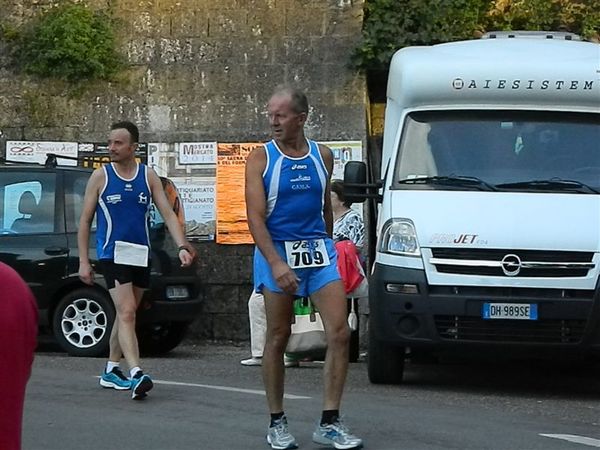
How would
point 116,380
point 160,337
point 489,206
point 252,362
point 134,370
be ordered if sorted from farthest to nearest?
point 160,337 → point 252,362 → point 489,206 → point 116,380 → point 134,370

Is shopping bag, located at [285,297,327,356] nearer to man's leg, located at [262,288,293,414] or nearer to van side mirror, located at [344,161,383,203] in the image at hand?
van side mirror, located at [344,161,383,203]

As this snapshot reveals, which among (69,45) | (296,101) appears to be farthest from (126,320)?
(69,45)

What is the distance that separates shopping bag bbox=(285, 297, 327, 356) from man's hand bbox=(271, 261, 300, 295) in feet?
16.3

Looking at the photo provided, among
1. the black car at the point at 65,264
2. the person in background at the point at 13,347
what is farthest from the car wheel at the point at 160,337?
the person in background at the point at 13,347

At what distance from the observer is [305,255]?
7.21m

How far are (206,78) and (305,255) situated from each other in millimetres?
8537

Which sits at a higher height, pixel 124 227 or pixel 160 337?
pixel 124 227

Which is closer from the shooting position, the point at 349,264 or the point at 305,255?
the point at 305,255

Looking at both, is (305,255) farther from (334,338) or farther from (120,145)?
(120,145)

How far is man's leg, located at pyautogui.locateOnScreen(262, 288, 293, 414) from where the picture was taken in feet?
23.5

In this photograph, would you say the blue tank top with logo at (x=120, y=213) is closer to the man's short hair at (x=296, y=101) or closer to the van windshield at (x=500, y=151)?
the van windshield at (x=500, y=151)

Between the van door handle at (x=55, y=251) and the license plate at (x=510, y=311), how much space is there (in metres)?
4.69

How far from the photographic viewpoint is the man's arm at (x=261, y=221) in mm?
6965

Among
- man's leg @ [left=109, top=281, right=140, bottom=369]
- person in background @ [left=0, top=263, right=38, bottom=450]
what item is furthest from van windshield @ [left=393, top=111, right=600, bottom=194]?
person in background @ [left=0, top=263, right=38, bottom=450]
